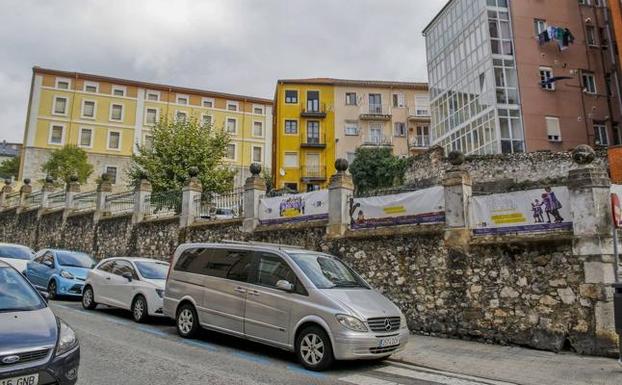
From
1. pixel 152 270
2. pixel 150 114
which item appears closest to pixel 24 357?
pixel 152 270

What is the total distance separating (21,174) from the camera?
48.3m

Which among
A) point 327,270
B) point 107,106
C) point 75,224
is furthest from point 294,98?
point 327,270

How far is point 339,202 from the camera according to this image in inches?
468

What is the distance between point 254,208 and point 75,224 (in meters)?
14.1

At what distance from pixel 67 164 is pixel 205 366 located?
4458 cm

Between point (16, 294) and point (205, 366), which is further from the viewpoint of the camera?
point (205, 366)

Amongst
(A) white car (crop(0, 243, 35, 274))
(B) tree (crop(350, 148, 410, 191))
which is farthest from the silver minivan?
(B) tree (crop(350, 148, 410, 191))

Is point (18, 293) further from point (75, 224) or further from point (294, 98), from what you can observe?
point (294, 98)

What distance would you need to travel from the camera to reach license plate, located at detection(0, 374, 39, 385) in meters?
3.70

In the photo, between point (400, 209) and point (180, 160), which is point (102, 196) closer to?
point (180, 160)

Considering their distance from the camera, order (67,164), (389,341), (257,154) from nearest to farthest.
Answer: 1. (389,341)
2. (67,164)
3. (257,154)

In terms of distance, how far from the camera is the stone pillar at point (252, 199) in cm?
1440

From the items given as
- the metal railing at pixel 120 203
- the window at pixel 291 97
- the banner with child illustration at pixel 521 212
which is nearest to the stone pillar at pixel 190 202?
the metal railing at pixel 120 203

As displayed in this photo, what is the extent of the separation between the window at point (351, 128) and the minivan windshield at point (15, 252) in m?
34.0
